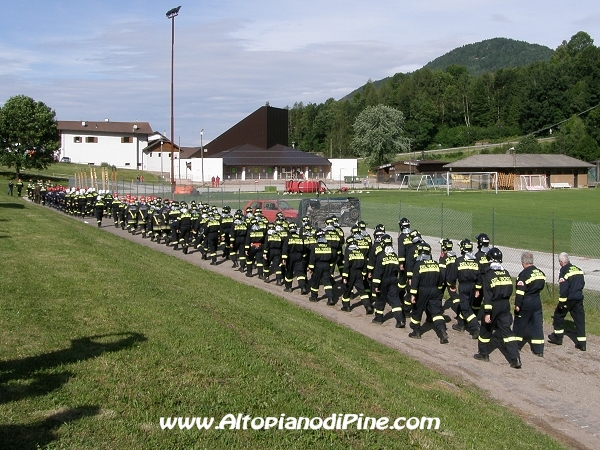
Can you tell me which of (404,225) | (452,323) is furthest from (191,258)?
(452,323)

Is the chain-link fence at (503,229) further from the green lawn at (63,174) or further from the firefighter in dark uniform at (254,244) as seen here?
the green lawn at (63,174)

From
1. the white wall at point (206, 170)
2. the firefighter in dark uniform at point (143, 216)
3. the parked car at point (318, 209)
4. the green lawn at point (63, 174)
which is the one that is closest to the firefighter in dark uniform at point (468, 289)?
the parked car at point (318, 209)

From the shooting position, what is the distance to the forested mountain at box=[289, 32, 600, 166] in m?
123

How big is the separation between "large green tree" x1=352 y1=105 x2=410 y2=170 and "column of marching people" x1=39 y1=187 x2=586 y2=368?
8389 centimetres

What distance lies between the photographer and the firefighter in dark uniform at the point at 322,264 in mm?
15188

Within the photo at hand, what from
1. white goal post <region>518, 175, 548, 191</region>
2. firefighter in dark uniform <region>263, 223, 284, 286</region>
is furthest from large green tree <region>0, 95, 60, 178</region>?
firefighter in dark uniform <region>263, 223, 284, 286</region>

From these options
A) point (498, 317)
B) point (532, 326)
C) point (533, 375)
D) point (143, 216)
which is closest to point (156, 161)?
point (143, 216)

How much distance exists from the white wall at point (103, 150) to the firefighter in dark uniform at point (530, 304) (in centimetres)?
9280

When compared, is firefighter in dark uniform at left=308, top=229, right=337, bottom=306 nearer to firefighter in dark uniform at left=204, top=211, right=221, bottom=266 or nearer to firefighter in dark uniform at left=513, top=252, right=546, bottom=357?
firefighter in dark uniform at left=513, top=252, right=546, bottom=357

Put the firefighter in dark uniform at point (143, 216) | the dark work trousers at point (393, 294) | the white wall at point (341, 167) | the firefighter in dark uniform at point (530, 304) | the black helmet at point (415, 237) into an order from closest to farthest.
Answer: the firefighter in dark uniform at point (530, 304) → the dark work trousers at point (393, 294) → the black helmet at point (415, 237) → the firefighter in dark uniform at point (143, 216) → the white wall at point (341, 167)

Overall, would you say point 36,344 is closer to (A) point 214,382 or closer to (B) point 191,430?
(A) point 214,382

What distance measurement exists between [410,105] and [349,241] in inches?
5311

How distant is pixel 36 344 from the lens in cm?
800

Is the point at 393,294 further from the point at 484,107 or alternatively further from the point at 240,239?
the point at 484,107
